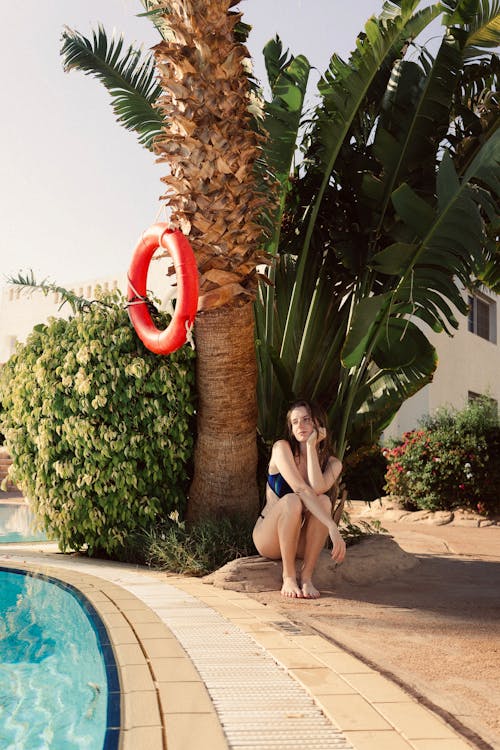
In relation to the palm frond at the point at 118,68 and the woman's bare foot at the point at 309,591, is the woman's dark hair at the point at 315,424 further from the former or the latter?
the palm frond at the point at 118,68

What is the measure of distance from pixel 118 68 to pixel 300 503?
5404 millimetres

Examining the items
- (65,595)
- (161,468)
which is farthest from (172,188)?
(65,595)

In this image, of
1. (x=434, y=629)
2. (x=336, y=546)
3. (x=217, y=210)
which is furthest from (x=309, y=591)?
(x=217, y=210)

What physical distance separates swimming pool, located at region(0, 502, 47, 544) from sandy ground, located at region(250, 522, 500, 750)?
425cm

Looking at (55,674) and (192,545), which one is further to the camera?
(192,545)

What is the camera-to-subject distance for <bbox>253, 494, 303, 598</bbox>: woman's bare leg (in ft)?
17.1

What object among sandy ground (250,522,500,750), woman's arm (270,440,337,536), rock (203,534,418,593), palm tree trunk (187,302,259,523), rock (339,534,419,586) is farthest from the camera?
palm tree trunk (187,302,259,523)

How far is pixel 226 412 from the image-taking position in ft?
21.8

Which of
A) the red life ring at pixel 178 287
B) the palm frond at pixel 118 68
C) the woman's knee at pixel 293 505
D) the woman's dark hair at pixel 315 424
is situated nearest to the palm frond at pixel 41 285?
the red life ring at pixel 178 287

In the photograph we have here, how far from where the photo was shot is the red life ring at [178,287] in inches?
233

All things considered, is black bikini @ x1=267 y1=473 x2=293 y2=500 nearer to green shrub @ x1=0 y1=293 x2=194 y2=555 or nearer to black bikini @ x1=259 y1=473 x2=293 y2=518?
black bikini @ x1=259 y1=473 x2=293 y2=518

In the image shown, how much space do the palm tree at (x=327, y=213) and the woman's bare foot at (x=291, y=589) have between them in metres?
1.48

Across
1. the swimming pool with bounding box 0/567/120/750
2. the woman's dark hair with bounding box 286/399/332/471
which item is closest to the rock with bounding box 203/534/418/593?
the woman's dark hair with bounding box 286/399/332/471

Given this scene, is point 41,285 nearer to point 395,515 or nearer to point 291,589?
point 291,589
